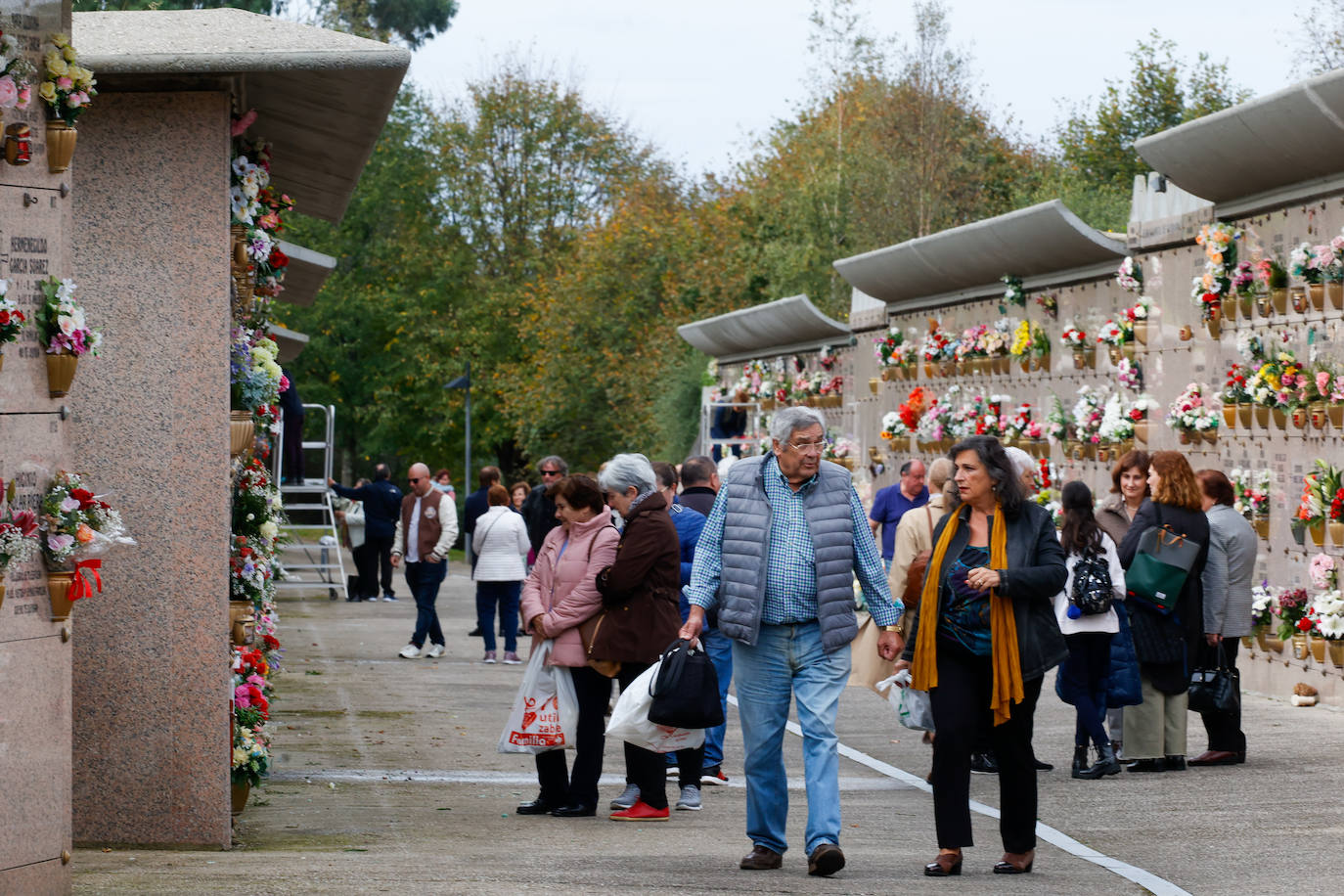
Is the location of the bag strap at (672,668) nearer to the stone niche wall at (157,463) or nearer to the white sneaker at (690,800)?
the white sneaker at (690,800)

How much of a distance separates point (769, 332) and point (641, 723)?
22291 millimetres

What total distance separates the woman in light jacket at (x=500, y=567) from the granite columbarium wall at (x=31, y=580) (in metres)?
10.2

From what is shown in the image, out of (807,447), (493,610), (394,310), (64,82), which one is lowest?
(493,610)

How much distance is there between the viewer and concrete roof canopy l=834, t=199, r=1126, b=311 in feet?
59.3

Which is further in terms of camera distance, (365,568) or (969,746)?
(365,568)

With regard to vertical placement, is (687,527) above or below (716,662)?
above

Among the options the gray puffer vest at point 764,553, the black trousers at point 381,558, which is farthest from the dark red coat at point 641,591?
the black trousers at point 381,558

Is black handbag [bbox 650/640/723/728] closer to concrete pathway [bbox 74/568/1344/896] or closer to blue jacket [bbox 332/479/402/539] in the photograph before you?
concrete pathway [bbox 74/568/1344/896]

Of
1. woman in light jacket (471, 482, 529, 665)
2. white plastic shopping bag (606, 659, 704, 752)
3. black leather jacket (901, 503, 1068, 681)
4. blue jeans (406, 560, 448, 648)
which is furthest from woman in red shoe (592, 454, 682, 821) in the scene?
blue jeans (406, 560, 448, 648)

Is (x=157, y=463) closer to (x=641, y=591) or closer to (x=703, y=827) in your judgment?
(x=641, y=591)

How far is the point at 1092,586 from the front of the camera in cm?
1014

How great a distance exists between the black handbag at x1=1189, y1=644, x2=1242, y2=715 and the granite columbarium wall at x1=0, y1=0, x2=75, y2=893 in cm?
667

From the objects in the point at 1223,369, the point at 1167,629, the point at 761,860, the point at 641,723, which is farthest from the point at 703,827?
the point at 1223,369

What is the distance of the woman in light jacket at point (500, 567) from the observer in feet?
55.5
